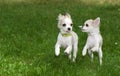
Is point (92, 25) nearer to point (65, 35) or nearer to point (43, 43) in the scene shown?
point (65, 35)

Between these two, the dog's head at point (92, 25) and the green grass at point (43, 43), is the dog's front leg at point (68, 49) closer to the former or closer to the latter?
the green grass at point (43, 43)

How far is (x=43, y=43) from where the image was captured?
11.2 m

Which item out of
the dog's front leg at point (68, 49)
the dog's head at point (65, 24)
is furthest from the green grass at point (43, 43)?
the dog's head at point (65, 24)

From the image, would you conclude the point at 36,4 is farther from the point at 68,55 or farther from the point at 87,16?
the point at 68,55

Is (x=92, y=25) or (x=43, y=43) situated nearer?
(x=92, y=25)

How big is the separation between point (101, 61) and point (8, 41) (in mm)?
3056

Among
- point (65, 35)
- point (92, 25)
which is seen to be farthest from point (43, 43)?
point (92, 25)

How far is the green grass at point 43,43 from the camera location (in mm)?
8661

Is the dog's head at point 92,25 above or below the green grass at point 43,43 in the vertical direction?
above

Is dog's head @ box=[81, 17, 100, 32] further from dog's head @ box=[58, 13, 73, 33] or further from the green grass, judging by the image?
the green grass

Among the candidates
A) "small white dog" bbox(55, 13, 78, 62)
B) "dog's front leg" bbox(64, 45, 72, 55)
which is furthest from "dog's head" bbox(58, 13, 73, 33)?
"dog's front leg" bbox(64, 45, 72, 55)

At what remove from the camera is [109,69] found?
883 centimetres

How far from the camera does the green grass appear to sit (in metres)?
8.66

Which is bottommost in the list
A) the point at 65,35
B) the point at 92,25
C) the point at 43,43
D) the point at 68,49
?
the point at 43,43
